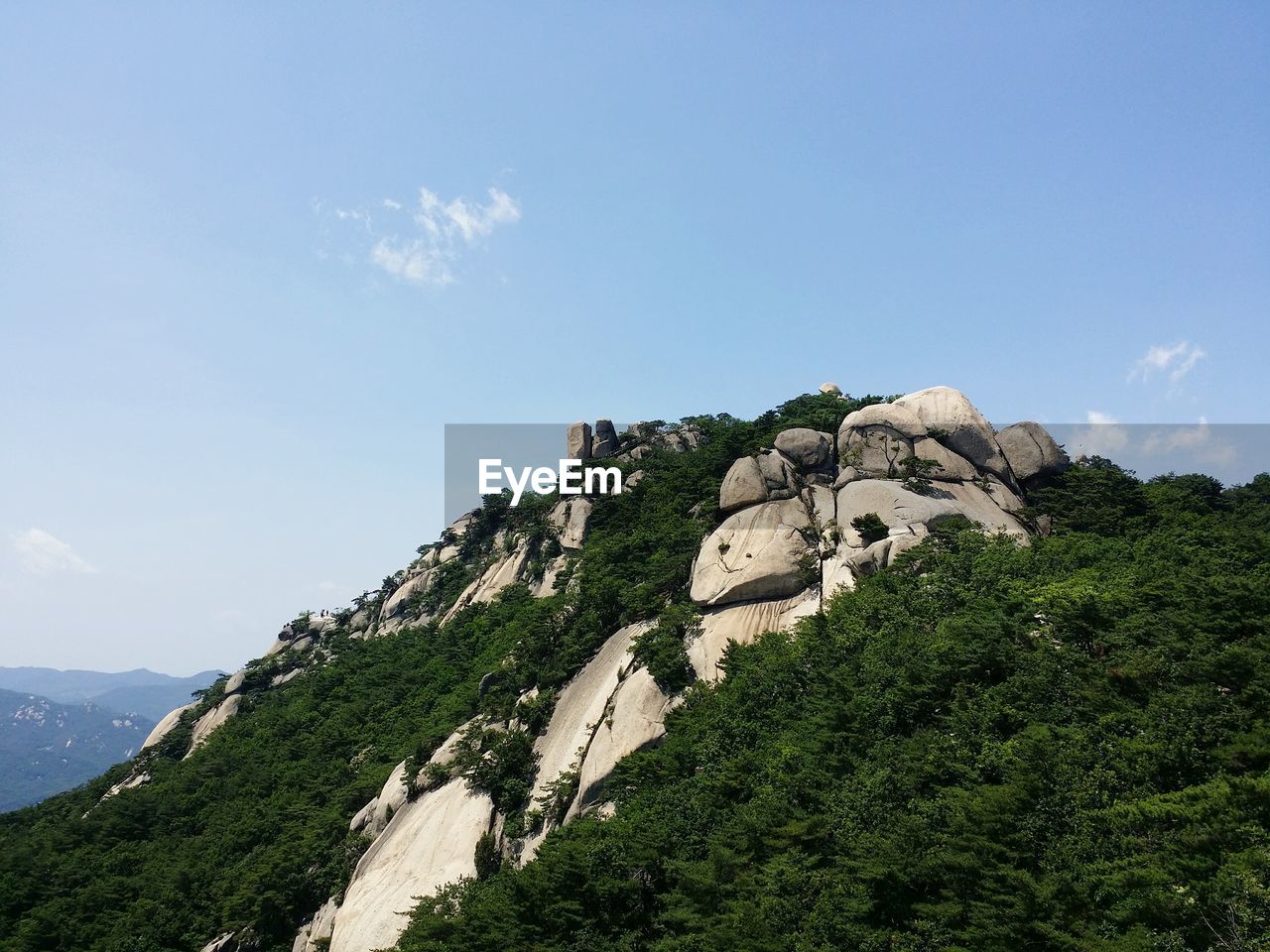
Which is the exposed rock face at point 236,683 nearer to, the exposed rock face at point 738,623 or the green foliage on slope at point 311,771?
the green foliage on slope at point 311,771

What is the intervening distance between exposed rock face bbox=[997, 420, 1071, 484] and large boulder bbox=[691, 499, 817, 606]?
14052mm

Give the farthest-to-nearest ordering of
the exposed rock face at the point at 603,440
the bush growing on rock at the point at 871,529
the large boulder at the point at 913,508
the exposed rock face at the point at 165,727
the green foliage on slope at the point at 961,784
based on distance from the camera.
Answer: the exposed rock face at the point at 603,440
the exposed rock face at the point at 165,727
the large boulder at the point at 913,508
the bush growing on rock at the point at 871,529
the green foliage on slope at the point at 961,784

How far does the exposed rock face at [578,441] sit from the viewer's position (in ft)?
197

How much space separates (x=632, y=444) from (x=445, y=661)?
24.9 meters

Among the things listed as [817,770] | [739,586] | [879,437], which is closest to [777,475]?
[879,437]

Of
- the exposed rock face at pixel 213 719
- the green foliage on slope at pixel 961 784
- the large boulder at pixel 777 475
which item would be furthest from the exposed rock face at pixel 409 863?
the exposed rock face at pixel 213 719

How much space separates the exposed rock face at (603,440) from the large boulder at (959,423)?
88.5ft

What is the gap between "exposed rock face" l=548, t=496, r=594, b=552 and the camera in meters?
48.1

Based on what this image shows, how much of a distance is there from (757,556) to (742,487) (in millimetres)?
5569

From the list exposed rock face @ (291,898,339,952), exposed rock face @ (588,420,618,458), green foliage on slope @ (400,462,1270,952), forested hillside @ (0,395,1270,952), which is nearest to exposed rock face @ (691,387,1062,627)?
forested hillside @ (0,395,1270,952)

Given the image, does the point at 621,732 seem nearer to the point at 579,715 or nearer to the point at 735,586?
the point at 579,715

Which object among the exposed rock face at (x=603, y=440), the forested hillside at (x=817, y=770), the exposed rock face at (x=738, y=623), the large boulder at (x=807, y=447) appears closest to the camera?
the forested hillside at (x=817, y=770)

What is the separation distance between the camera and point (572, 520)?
163ft

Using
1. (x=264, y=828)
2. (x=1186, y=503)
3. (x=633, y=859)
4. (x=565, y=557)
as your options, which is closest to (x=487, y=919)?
(x=633, y=859)
